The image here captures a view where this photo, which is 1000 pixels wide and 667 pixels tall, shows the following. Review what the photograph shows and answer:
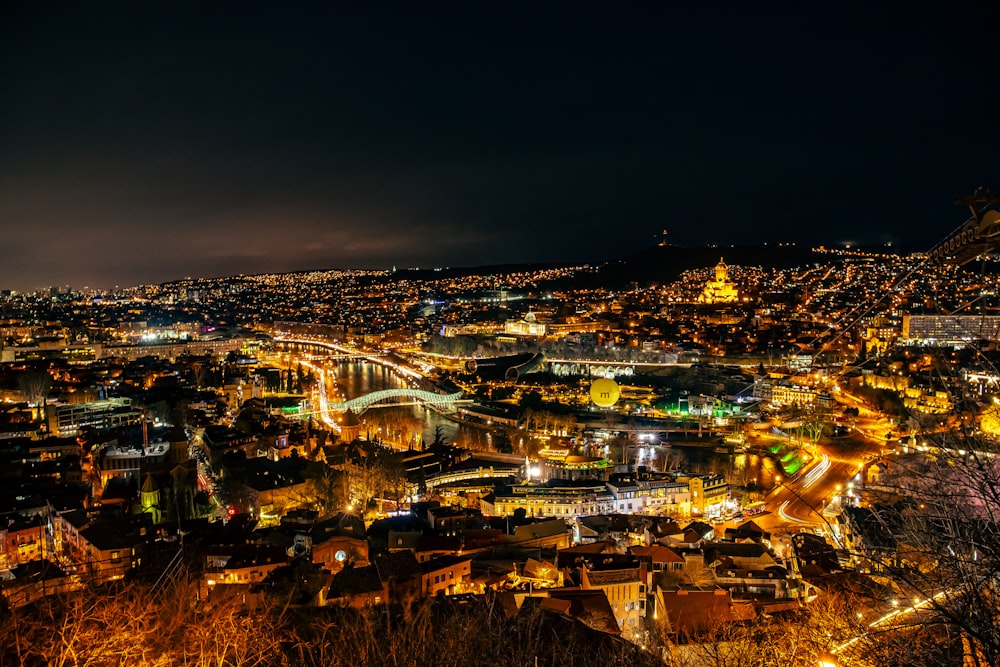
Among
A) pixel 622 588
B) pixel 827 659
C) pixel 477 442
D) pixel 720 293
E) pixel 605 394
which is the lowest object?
pixel 477 442

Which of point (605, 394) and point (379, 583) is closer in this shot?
point (379, 583)

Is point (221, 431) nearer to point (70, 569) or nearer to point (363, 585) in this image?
point (70, 569)

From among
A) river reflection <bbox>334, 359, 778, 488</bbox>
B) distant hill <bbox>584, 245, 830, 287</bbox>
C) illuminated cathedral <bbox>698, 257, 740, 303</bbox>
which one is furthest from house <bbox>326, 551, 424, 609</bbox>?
distant hill <bbox>584, 245, 830, 287</bbox>

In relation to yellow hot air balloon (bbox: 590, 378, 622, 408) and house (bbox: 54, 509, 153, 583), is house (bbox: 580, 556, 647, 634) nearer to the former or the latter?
house (bbox: 54, 509, 153, 583)

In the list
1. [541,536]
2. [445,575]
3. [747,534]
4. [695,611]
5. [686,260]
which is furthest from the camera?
[686,260]

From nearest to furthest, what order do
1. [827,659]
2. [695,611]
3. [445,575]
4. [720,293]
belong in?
1. [827,659]
2. [695,611]
3. [445,575]
4. [720,293]

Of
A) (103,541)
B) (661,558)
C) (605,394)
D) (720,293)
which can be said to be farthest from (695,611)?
(720,293)

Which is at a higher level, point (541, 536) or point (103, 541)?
point (103, 541)

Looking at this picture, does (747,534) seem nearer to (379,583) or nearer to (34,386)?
(379,583)

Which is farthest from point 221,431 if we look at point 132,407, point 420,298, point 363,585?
point 420,298
